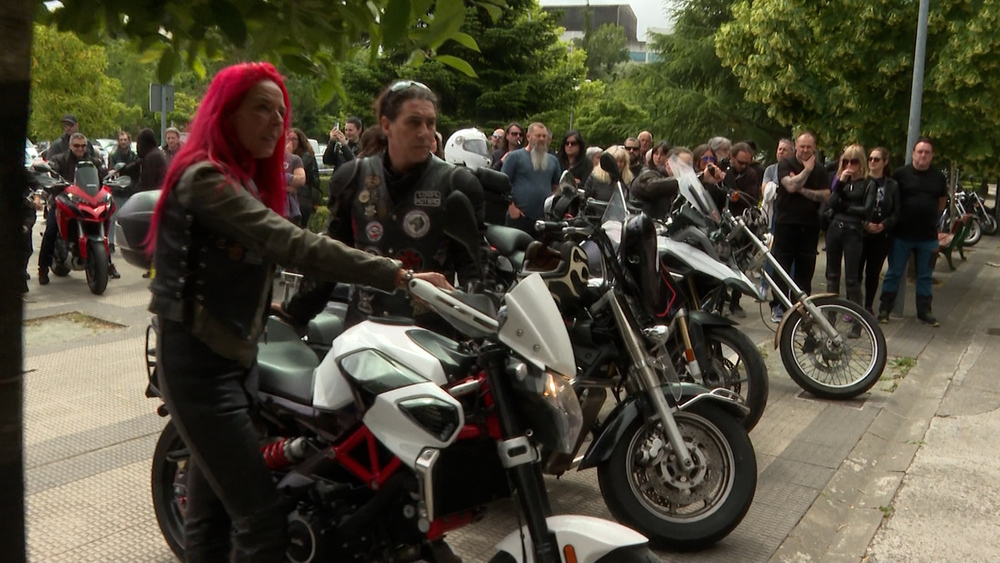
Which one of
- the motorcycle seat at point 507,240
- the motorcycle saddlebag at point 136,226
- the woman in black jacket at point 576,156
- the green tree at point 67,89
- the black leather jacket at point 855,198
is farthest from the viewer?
the green tree at point 67,89

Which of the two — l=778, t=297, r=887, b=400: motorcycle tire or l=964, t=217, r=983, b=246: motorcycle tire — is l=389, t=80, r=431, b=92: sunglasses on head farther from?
l=964, t=217, r=983, b=246: motorcycle tire

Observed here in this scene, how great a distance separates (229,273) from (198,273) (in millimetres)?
88

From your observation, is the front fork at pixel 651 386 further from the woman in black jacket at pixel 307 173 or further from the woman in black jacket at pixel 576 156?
the woman in black jacket at pixel 307 173

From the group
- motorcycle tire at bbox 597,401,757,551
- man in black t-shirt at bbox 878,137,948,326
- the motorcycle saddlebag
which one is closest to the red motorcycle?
the motorcycle saddlebag

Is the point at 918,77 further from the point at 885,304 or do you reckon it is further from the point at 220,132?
the point at 220,132

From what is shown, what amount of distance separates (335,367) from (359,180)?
4.90 feet

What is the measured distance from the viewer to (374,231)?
427cm

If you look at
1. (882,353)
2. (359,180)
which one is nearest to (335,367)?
(359,180)

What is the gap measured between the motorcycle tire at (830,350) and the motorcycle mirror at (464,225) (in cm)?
374

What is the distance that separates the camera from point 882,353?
23.7ft

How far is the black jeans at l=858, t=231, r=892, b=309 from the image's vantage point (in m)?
10.2

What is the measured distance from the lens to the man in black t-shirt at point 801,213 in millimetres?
9758

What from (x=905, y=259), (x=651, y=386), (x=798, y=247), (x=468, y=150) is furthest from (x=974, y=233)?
(x=651, y=386)

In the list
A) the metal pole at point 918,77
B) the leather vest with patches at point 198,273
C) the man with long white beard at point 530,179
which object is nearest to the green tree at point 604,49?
the metal pole at point 918,77
